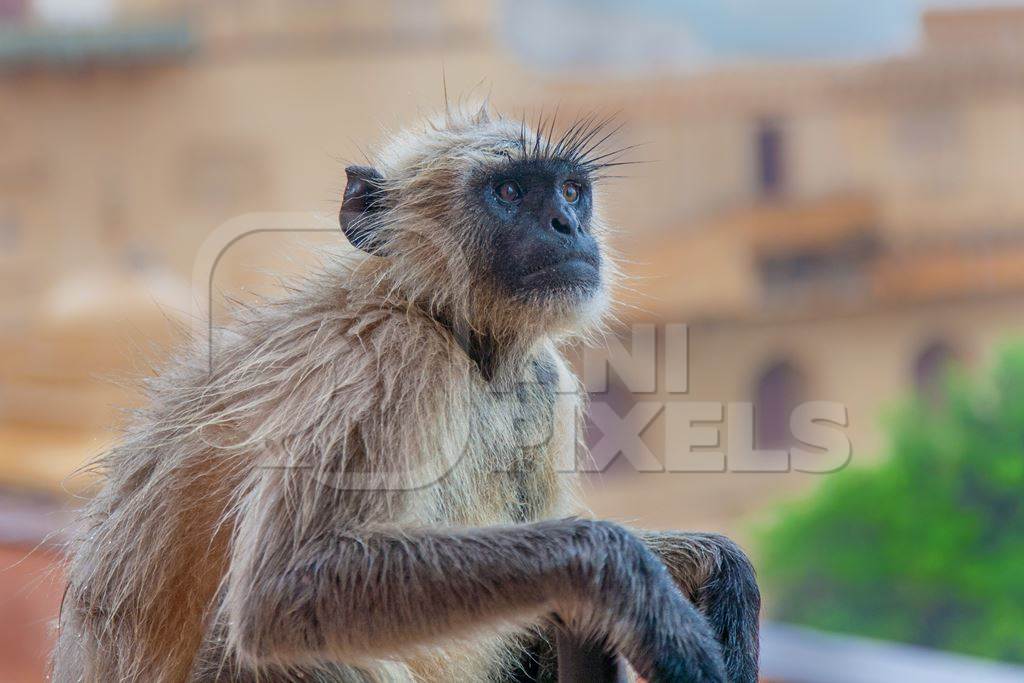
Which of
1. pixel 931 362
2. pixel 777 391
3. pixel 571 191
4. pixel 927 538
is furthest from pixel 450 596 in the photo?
pixel 931 362

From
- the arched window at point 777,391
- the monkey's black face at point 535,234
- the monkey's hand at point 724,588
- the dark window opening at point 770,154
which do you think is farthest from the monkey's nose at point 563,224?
the dark window opening at point 770,154

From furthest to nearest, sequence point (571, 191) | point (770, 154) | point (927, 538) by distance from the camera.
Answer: point (770, 154)
point (927, 538)
point (571, 191)

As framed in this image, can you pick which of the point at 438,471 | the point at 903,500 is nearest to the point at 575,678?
the point at 438,471

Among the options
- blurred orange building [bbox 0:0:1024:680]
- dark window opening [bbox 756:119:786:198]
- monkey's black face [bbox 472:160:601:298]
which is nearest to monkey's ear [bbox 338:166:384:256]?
monkey's black face [bbox 472:160:601:298]

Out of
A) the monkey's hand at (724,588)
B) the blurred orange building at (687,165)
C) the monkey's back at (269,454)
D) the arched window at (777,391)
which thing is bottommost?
the arched window at (777,391)

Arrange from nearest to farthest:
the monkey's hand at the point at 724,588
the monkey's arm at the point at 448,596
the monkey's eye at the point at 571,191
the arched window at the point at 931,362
→ 1. the monkey's arm at the point at 448,596
2. the monkey's hand at the point at 724,588
3. the monkey's eye at the point at 571,191
4. the arched window at the point at 931,362

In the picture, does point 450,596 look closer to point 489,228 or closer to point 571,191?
point 489,228

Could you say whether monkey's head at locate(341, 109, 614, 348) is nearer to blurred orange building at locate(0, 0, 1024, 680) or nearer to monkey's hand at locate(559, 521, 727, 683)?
monkey's hand at locate(559, 521, 727, 683)

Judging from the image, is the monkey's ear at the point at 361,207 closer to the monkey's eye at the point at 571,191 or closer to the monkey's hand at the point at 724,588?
the monkey's eye at the point at 571,191

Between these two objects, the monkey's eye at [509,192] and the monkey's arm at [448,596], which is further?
the monkey's eye at [509,192]

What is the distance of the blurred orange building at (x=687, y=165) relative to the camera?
20.0m

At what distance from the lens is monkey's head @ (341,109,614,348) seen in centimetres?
278

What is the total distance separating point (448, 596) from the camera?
2.22 metres

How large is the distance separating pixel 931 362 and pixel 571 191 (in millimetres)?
19153
